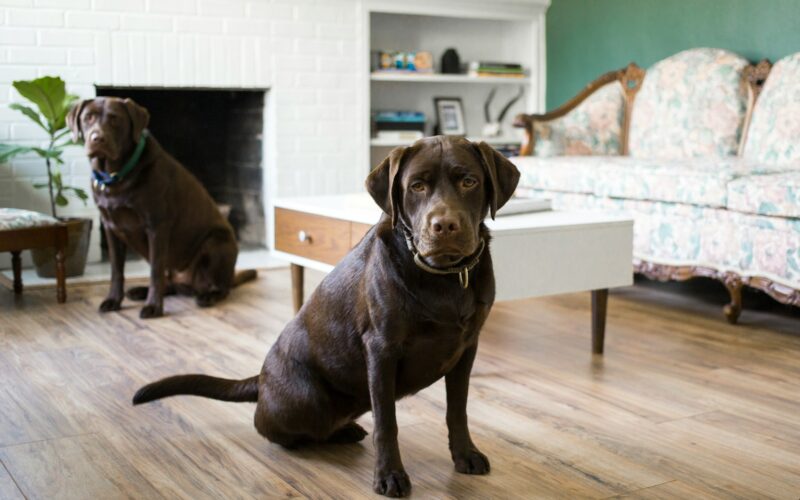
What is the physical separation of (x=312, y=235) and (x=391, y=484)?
4.99 feet

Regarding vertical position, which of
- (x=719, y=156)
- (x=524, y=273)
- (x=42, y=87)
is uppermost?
(x=42, y=87)

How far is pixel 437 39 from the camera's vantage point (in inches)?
236

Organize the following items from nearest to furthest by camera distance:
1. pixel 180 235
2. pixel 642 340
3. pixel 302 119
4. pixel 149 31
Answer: pixel 642 340, pixel 180 235, pixel 149 31, pixel 302 119

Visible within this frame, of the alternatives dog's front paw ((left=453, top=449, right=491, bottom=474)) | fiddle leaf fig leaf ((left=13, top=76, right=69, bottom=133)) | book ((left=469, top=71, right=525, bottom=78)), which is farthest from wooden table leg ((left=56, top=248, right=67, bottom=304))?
book ((left=469, top=71, right=525, bottom=78))

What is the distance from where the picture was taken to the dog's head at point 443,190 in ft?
5.41

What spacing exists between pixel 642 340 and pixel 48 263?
8.90 ft

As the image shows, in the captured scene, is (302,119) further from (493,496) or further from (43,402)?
(493,496)

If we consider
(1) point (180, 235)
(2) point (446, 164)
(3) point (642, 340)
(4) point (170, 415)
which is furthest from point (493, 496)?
(1) point (180, 235)

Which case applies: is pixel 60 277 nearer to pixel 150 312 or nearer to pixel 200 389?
pixel 150 312

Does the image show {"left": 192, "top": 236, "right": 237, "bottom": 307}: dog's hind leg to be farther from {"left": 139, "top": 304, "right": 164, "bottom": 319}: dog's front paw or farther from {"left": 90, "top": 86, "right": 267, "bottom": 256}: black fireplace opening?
{"left": 90, "top": 86, "right": 267, "bottom": 256}: black fireplace opening

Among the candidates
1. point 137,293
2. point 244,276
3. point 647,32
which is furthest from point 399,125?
point 137,293

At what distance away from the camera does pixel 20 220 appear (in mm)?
3715

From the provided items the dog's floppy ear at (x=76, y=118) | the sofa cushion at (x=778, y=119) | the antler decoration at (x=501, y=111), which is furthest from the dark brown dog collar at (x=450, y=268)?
the antler decoration at (x=501, y=111)

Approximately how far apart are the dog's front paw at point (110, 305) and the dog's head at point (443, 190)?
7.45 ft
